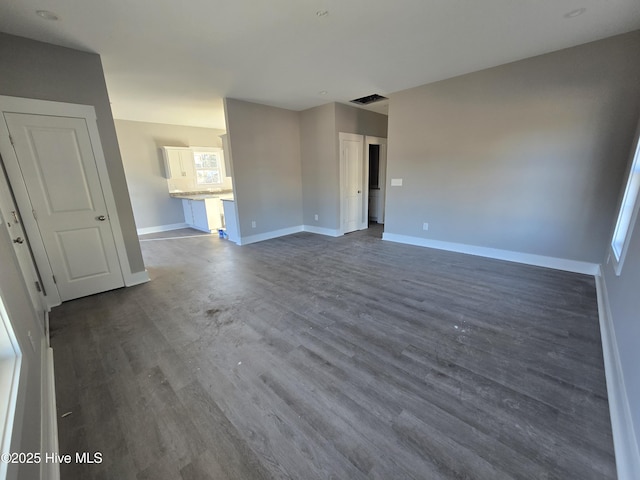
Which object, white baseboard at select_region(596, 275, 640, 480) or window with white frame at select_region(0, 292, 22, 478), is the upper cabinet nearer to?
window with white frame at select_region(0, 292, 22, 478)

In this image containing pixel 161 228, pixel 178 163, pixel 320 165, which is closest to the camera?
pixel 320 165

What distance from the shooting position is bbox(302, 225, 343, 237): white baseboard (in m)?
5.84

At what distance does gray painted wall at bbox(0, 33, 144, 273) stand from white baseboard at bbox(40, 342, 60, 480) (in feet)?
6.28

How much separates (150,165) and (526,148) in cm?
773

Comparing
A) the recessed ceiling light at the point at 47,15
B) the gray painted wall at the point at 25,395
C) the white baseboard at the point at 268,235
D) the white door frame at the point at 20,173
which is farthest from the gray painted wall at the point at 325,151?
the gray painted wall at the point at 25,395

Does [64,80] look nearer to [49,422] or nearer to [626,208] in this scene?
[49,422]

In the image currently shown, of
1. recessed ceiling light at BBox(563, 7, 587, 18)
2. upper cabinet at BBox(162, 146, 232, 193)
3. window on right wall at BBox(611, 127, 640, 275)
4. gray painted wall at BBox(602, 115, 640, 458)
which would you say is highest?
recessed ceiling light at BBox(563, 7, 587, 18)

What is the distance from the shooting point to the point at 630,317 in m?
1.61

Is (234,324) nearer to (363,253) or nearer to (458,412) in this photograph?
(458,412)

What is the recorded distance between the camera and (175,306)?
2.88 m

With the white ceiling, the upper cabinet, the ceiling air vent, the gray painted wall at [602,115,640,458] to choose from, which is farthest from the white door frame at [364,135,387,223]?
the gray painted wall at [602,115,640,458]

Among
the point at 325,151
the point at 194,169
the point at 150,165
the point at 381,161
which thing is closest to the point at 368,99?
the point at 325,151

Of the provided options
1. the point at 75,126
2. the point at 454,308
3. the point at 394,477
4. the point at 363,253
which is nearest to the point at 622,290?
the point at 454,308

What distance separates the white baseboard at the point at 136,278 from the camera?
344 cm
